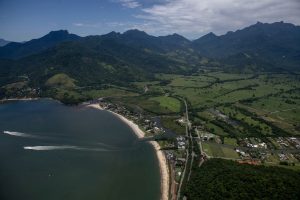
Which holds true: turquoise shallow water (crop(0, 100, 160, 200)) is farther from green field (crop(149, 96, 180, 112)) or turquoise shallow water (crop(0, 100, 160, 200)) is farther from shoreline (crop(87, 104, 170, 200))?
green field (crop(149, 96, 180, 112))

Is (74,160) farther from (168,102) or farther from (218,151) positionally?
(168,102)

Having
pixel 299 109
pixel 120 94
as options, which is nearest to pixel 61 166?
pixel 120 94

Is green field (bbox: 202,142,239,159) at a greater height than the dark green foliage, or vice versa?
the dark green foliage

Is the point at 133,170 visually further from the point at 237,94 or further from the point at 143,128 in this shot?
the point at 237,94

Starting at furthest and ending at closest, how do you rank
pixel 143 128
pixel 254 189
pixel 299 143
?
pixel 143 128 → pixel 299 143 → pixel 254 189

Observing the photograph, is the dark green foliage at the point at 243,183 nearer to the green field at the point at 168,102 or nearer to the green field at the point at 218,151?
Answer: the green field at the point at 218,151

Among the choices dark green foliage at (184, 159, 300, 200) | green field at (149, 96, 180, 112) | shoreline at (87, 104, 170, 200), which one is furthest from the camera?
green field at (149, 96, 180, 112)

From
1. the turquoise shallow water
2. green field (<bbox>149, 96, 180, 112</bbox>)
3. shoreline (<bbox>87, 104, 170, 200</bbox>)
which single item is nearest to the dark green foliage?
shoreline (<bbox>87, 104, 170, 200</bbox>)
